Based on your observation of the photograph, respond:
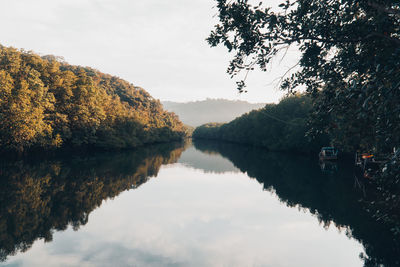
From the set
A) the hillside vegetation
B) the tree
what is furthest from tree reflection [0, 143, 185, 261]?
the hillside vegetation

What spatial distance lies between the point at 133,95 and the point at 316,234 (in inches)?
5844

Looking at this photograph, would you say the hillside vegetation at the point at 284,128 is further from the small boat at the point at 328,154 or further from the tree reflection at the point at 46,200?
the tree reflection at the point at 46,200

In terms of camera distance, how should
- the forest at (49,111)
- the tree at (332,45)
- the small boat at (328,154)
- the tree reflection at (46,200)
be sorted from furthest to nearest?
the small boat at (328,154), the forest at (49,111), the tree reflection at (46,200), the tree at (332,45)

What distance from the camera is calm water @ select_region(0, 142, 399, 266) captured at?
10180mm

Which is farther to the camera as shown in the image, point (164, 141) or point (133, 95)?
point (133, 95)

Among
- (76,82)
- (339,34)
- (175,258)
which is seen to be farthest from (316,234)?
(76,82)

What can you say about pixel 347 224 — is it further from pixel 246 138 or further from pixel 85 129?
pixel 246 138

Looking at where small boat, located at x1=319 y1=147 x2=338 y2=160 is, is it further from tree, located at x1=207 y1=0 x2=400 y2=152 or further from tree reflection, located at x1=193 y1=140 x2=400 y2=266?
tree, located at x1=207 y1=0 x2=400 y2=152

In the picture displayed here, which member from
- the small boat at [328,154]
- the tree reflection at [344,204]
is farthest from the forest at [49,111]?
the small boat at [328,154]

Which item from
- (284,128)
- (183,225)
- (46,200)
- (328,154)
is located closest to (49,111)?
(46,200)

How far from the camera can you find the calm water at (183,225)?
10.2 meters

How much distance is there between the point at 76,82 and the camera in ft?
183

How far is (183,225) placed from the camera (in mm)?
14227

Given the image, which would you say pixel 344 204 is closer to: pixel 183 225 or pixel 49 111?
pixel 183 225
